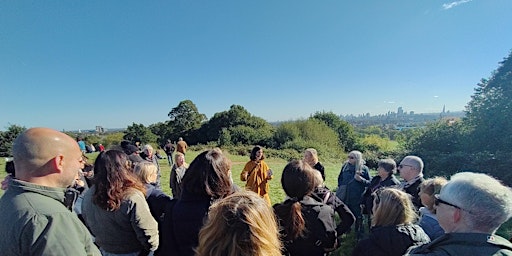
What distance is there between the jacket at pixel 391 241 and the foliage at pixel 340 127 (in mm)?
51643

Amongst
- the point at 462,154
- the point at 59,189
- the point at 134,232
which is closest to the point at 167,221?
the point at 134,232

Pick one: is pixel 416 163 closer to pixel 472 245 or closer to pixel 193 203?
pixel 472 245

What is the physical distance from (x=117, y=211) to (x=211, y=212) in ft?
4.97

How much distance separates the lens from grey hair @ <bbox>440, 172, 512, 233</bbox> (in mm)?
1661

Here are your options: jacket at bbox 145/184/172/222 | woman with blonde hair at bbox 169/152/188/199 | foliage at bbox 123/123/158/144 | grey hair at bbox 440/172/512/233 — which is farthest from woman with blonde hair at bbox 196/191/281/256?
foliage at bbox 123/123/158/144

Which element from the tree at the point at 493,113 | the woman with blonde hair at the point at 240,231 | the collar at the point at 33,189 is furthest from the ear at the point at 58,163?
the tree at the point at 493,113

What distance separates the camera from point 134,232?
2812mm

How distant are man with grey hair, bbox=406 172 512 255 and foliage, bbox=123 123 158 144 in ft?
167

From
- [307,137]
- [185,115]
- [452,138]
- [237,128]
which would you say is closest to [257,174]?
[452,138]

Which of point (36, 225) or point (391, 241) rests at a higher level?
point (36, 225)

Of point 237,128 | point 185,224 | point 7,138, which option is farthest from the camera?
point 237,128

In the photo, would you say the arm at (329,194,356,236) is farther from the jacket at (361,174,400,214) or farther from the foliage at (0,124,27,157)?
the foliage at (0,124,27,157)

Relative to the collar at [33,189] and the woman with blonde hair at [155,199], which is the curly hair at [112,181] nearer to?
the woman with blonde hair at [155,199]

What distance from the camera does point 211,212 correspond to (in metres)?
1.63
